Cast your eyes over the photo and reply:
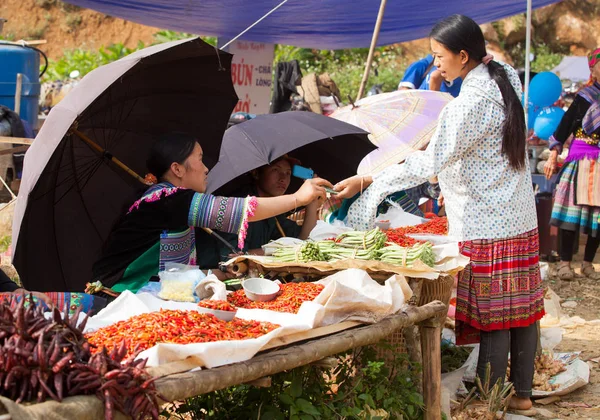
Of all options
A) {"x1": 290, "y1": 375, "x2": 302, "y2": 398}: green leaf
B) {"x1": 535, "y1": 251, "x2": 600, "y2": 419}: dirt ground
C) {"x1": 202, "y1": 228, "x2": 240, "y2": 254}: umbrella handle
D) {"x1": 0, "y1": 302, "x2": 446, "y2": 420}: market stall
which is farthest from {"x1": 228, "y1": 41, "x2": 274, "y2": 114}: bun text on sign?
{"x1": 290, "y1": 375, "x2": 302, "y2": 398}: green leaf

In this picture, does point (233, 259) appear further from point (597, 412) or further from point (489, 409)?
point (597, 412)

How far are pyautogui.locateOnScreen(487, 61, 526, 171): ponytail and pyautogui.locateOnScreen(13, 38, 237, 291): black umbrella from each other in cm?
146

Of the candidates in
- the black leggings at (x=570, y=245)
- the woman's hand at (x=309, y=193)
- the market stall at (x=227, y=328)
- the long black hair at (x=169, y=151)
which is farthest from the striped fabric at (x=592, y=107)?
the long black hair at (x=169, y=151)

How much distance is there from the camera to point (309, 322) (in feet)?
9.34

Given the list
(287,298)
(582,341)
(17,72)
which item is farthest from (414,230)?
(17,72)

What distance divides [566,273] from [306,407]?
557cm

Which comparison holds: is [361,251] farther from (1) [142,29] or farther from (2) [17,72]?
(1) [142,29]

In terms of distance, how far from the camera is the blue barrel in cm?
969

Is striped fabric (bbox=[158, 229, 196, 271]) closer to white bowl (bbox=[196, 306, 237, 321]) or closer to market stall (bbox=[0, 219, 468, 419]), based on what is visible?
market stall (bbox=[0, 219, 468, 419])

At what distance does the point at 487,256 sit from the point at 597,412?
1276 millimetres

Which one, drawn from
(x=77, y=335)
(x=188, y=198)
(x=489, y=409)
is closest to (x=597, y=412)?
(x=489, y=409)

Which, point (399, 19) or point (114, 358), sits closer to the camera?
point (114, 358)

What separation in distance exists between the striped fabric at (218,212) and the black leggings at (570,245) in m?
5.35

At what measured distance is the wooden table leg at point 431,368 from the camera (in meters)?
3.56
